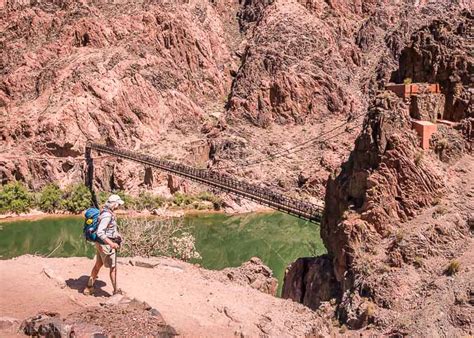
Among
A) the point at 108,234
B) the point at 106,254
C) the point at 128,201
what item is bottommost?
the point at 128,201

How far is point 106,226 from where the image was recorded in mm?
7727

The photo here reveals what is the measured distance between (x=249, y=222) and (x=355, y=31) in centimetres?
4736

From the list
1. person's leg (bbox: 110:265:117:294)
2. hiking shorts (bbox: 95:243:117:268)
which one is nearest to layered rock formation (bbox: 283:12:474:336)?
person's leg (bbox: 110:265:117:294)

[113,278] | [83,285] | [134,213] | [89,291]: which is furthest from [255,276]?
[134,213]

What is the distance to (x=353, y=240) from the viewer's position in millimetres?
14203

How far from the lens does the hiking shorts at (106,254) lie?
25.8 ft

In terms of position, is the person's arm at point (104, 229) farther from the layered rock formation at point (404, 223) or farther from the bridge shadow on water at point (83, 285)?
the layered rock formation at point (404, 223)

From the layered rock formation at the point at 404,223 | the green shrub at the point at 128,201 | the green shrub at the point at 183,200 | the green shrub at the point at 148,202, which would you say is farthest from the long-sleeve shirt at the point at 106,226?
the green shrub at the point at 183,200

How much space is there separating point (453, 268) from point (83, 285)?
820cm

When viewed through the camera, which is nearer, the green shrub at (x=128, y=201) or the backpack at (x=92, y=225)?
the backpack at (x=92, y=225)

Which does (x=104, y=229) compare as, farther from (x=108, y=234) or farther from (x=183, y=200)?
(x=183, y=200)

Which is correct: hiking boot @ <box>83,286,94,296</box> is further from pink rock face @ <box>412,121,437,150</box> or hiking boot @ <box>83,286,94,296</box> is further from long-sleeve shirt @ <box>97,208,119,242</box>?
pink rock face @ <box>412,121,437,150</box>

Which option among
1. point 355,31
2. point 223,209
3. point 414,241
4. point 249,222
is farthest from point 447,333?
point 355,31

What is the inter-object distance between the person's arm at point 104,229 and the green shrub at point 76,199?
1595 inches
